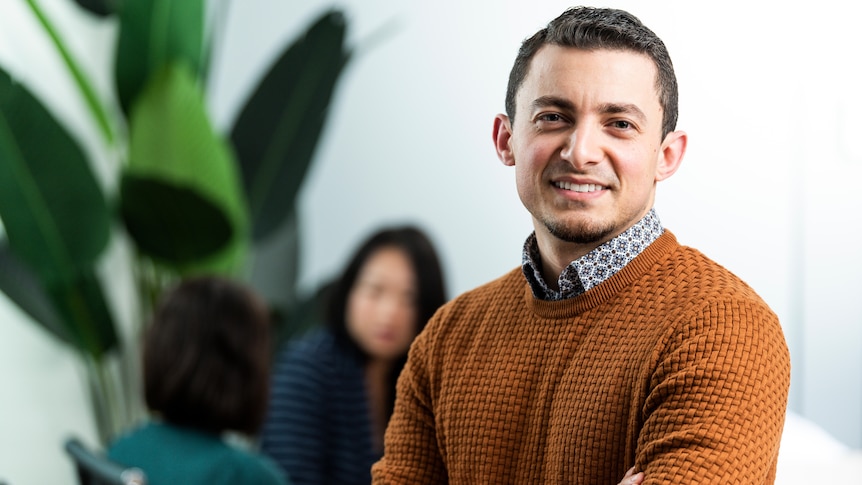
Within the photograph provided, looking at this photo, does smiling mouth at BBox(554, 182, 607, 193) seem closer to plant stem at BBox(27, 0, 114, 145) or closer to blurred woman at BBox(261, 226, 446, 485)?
blurred woman at BBox(261, 226, 446, 485)

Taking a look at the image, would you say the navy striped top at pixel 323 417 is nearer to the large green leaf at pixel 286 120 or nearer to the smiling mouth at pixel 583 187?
the large green leaf at pixel 286 120

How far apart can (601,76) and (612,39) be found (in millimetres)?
30

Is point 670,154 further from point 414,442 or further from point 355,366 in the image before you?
point 355,366

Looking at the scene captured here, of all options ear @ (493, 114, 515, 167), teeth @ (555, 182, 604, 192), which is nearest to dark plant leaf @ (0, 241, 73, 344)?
ear @ (493, 114, 515, 167)

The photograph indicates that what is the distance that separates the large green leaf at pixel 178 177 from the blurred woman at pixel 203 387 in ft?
1.57

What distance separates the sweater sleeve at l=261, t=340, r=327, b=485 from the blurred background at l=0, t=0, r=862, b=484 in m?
0.39

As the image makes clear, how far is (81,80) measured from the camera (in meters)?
2.39

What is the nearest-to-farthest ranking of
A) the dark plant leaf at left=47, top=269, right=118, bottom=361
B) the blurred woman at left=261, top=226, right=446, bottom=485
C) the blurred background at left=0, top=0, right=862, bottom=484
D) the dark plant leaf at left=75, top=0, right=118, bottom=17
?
1. the blurred background at left=0, top=0, right=862, bottom=484
2. the blurred woman at left=261, top=226, right=446, bottom=485
3. the dark plant leaf at left=47, top=269, right=118, bottom=361
4. the dark plant leaf at left=75, top=0, right=118, bottom=17

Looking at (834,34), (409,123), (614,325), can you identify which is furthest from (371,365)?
(614,325)

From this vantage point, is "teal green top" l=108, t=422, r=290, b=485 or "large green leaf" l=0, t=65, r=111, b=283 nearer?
"teal green top" l=108, t=422, r=290, b=485

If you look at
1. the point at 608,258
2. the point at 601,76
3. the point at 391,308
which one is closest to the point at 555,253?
the point at 608,258

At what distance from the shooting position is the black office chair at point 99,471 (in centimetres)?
134

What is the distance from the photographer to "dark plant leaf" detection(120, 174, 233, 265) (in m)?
2.25

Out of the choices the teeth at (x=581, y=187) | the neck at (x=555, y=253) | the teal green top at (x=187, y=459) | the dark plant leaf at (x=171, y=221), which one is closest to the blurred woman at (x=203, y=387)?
the teal green top at (x=187, y=459)
